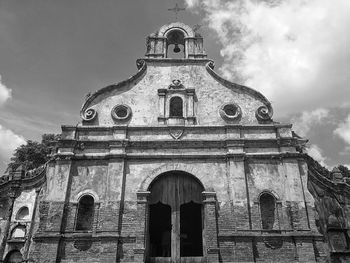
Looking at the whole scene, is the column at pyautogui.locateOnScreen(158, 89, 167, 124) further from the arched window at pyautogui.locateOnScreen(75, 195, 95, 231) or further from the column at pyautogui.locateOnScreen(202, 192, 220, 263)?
the arched window at pyautogui.locateOnScreen(75, 195, 95, 231)

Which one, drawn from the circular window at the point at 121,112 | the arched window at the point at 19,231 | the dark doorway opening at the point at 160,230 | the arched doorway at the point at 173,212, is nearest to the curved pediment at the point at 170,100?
the circular window at the point at 121,112

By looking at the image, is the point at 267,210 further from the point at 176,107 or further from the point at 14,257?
the point at 14,257

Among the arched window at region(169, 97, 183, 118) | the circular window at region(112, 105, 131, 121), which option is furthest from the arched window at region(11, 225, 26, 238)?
the arched window at region(169, 97, 183, 118)

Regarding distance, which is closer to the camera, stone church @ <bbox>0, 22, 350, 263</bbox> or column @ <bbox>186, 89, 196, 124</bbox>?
stone church @ <bbox>0, 22, 350, 263</bbox>

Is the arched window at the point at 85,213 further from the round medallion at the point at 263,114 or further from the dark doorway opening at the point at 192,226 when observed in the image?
the round medallion at the point at 263,114

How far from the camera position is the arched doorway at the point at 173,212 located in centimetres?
1281

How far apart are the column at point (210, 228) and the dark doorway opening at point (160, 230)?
3.05m

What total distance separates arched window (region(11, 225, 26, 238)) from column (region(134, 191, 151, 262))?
6.10m

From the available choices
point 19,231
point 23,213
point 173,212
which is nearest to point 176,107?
point 173,212

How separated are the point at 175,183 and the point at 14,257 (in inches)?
313

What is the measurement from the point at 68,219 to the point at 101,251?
1.84m

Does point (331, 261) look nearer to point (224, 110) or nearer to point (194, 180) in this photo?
point (194, 180)

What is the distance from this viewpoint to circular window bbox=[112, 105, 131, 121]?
1489cm

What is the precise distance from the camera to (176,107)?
15469 millimetres
